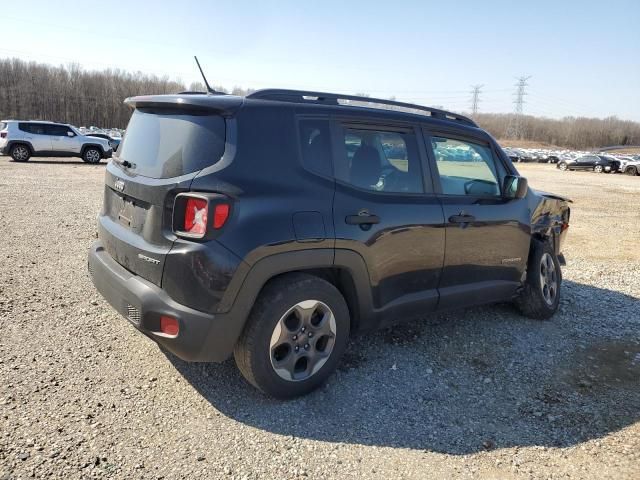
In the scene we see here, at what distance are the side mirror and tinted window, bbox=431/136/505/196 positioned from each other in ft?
0.25

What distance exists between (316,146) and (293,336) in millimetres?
1253

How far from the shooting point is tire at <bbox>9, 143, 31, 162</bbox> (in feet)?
70.9

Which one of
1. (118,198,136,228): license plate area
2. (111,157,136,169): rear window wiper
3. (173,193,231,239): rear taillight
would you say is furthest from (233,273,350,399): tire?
(111,157,136,169): rear window wiper

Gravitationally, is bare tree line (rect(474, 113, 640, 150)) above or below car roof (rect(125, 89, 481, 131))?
above

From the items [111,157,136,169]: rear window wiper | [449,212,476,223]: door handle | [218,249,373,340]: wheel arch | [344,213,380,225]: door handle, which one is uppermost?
[111,157,136,169]: rear window wiper

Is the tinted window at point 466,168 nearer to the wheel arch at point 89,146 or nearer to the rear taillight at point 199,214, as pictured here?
the rear taillight at point 199,214

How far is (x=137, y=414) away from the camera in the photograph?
118 inches

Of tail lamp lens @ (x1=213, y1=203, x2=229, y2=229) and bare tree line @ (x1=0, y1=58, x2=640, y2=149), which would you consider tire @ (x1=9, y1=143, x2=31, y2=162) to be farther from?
bare tree line @ (x1=0, y1=58, x2=640, y2=149)

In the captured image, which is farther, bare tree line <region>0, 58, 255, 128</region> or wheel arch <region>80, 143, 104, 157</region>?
bare tree line <region>0, 58, 255, 128</region>

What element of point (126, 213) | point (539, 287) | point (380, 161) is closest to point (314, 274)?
point (380, 161)

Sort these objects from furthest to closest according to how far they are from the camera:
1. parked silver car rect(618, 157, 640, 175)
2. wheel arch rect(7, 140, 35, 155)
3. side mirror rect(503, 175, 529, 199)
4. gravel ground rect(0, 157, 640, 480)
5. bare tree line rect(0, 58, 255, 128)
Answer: bare tree line rect(0, 58, 255, 128) < parked silver car rect(618, 157, 640, 175) < wheel arch rect(7, 140, 35, 155) < side mirror rect(503, 175, 529, 199) < gravel ground rect(0, 157, 640, 480)

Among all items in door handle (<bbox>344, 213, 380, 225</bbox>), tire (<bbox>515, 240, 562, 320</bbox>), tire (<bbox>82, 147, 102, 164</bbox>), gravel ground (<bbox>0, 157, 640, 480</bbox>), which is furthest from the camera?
tire (<bbox>82, 147, 102, 164</bbox>)

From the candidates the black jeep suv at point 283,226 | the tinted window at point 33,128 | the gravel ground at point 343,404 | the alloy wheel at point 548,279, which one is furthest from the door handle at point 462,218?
the tinted window at point 33,128

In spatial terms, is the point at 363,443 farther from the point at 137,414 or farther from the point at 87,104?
the point at 87,104
